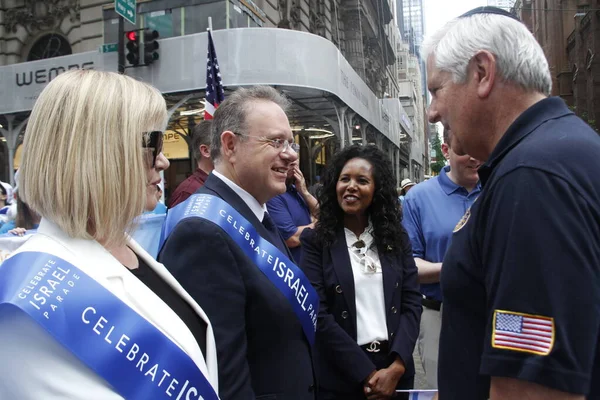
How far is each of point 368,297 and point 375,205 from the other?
24.8 inches

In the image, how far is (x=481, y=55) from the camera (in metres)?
1.42

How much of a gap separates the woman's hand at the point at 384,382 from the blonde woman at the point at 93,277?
4.76 ft

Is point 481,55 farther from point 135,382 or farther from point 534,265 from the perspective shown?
point 135,382

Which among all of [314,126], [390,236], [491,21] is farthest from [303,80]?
[491,21]

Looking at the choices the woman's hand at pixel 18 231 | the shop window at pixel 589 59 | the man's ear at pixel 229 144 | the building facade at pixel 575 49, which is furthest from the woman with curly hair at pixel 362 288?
the shop window at pixel 589 59

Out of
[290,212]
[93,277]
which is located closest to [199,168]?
[290,212]

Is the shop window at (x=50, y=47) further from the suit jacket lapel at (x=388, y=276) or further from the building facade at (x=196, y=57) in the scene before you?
the suit jacket lapel at (x=388, y=276)

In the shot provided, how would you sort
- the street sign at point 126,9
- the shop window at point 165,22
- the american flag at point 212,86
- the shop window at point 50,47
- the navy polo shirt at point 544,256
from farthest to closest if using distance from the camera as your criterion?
the shop window at point 50,47 → the shop window at point 165,22 → the street sign at point 126,9 → the american flag at point 212,86 → the navy polo shirt at point 544,256

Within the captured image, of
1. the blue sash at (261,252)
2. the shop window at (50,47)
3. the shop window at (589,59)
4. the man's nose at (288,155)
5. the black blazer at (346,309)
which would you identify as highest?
the shop window at (589,59)

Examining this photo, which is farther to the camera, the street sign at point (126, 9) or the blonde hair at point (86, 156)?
the street sign at point (126, 9)

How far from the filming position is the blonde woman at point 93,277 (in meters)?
1.13

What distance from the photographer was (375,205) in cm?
331

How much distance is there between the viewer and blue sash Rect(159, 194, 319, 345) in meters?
2.01

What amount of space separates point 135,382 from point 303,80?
11515 millimetres
